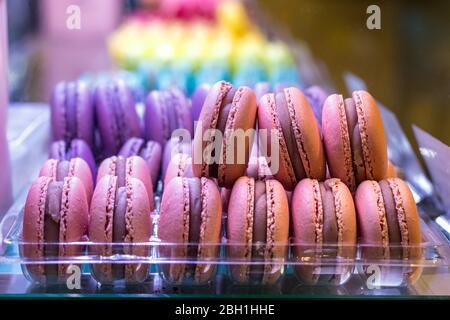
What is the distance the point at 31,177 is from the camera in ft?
4.84

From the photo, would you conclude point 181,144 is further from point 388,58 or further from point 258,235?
point 388,58

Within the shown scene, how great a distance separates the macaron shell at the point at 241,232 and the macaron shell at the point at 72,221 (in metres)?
0.22

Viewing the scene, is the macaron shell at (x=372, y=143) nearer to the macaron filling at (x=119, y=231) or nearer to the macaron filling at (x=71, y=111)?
the macaron filling at (x=119, y=231)

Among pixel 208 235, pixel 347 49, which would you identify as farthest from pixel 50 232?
pixel 347 49

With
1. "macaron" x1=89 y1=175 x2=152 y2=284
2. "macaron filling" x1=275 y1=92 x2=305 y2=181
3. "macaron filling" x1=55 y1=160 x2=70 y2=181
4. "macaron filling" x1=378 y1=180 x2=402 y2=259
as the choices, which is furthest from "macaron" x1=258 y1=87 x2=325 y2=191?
"macaron filling" x1=55 y1=160 x2=70 y2=181

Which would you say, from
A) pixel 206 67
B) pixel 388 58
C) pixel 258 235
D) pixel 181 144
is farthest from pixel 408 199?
pixel 206 67

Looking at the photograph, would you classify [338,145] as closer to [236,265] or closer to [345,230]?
[345,230]

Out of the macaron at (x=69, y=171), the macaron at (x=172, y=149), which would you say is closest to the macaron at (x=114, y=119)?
the macaron at (x=172, y=149)

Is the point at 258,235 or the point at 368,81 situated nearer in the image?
the point at 258,235

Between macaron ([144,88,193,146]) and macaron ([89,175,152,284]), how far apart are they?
0.41 meters

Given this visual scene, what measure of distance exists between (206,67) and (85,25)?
3.89ft

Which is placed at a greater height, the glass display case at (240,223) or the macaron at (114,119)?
the macaron at (114,119)

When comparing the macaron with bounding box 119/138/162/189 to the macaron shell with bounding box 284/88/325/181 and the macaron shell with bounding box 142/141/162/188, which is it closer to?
the macaron shell with bounding box 142/141/162/188

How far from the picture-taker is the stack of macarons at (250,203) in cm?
100
